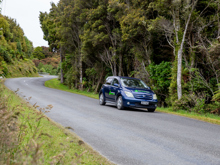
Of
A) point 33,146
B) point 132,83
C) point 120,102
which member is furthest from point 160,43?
point 33,146

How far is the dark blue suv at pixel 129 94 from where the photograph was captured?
43.7 ft

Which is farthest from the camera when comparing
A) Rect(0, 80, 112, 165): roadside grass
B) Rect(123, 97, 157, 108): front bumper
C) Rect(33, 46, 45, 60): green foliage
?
Rect(33, 46, 45, 60): green foliage

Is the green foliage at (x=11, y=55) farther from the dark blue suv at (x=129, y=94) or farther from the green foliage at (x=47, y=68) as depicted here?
the dark blue suv at (x=129, y=94)

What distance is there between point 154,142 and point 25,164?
5119mm

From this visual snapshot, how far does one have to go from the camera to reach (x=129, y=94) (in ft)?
44.2

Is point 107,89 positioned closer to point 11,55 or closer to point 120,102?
point 120,102

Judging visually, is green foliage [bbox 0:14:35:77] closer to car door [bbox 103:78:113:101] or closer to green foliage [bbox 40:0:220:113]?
green foliage [bbox 40:0:220:113]

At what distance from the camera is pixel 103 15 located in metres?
25.0

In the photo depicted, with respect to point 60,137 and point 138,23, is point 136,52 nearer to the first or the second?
→ point 138,23

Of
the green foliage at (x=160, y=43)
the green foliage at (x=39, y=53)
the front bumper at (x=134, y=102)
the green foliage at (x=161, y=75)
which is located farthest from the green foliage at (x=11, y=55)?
the front bumper at (x=134, y=102)

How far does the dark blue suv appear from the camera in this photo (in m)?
13.3

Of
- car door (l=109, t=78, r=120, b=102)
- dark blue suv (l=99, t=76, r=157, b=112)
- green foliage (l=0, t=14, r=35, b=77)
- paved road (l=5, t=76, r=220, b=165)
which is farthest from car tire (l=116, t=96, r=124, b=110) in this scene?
green foliage (l=0, t=14, r=35, b=77)

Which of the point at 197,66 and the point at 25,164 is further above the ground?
the point at 197,66

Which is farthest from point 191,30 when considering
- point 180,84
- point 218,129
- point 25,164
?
point 25,164
